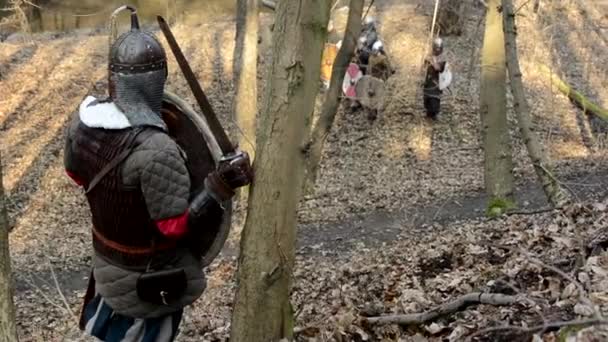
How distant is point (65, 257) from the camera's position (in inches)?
528

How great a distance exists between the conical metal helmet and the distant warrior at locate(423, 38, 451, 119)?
15.1 metres

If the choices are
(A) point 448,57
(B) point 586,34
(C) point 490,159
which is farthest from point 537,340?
(B) point 586,34

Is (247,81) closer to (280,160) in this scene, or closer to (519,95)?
(519,95)

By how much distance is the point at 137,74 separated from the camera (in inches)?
164

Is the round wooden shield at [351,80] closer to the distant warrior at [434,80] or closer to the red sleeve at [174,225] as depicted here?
the distant warrior at [434,80]

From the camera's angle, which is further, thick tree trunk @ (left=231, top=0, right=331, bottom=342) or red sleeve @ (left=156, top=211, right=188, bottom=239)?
thick tree trunk @ (left=231, top=0, right=331, bottom=342)

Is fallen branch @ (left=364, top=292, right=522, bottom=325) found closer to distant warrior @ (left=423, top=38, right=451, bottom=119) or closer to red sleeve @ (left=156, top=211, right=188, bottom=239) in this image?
red sleeve @ (left=156, top=211, right=188, bottom=239)

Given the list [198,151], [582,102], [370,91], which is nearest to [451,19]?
[582,102]

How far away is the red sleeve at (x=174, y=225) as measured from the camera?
4082 millimetres

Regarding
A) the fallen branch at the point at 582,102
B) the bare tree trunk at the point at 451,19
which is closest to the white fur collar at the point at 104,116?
the fallen branch at the point at 582,102

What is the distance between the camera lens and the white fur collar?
13.7ft

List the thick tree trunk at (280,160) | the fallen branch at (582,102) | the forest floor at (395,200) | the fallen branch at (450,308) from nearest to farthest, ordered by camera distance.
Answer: the fallen branch at (450,308)
the thick tree trunk at (280,160)
the forest floor at (395,200)
the fallen branch at (582,102)

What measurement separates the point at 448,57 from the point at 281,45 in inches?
806

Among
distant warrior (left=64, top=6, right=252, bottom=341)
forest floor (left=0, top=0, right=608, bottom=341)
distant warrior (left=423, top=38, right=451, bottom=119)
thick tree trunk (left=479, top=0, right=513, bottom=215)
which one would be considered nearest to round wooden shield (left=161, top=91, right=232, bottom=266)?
distant warrior (left=64, top=6, right=252, bottom=341)
